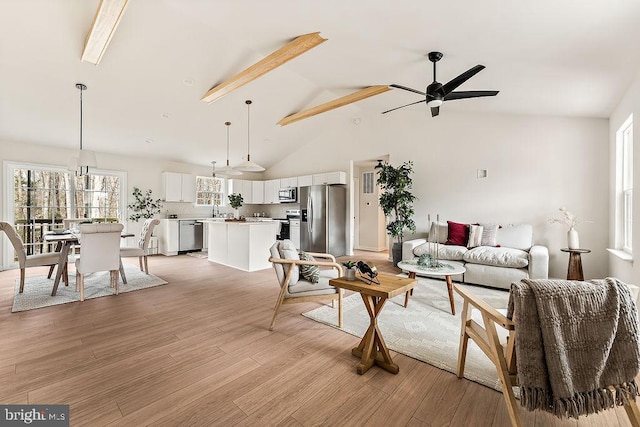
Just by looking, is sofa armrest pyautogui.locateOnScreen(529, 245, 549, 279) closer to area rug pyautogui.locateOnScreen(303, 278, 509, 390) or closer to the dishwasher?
area rug pyautogui.locateOnScreen(303, 278, 509, 390)

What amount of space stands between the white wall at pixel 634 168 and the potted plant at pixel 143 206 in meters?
8.26

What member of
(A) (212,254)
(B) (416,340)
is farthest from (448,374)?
(A) (212,254)

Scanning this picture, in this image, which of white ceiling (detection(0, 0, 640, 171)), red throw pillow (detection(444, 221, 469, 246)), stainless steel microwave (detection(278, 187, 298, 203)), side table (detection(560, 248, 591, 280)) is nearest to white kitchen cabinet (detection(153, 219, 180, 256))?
white ceiling (detection(0, 0, 640, 171))

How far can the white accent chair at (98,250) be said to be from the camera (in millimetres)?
3514

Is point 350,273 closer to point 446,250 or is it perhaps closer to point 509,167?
point 446,250

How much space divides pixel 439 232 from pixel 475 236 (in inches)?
25.1

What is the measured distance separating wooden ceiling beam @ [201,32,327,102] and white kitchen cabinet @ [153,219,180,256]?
3.70 m

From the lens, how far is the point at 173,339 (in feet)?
8.22

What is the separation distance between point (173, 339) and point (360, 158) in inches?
213

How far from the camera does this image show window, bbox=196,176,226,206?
311 inches

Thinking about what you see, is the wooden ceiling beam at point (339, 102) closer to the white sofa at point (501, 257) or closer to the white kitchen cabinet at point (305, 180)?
the white kitchen cabinet at point (305, 180)

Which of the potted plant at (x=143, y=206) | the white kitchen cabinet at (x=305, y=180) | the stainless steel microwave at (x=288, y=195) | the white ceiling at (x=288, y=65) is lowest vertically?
the potted plant at (x=143, y=206)

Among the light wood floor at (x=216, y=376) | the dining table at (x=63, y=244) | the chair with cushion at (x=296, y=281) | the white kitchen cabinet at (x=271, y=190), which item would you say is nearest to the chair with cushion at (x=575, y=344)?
the light wood floor at (x=216, y=376)

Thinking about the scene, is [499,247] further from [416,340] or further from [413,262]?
[416,340]
